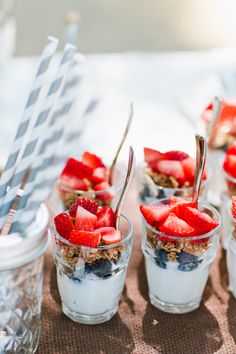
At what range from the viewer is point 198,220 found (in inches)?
44.7

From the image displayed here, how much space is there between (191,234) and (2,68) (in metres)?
0.96

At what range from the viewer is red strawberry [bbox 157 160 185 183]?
4.32ft

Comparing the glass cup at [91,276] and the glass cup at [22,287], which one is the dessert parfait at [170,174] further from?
the glass cup at [22,287]

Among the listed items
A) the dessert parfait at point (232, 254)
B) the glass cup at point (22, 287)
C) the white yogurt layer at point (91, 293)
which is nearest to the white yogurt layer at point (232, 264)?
the dessert parfait at point (232, 254)

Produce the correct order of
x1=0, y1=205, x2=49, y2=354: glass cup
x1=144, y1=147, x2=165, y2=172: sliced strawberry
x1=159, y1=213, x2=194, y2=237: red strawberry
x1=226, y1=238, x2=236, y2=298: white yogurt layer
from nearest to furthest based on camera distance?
1. x1=0, y1=205, x2=49, y2=354: glass cup
2. x1=159, y1=213, x2=194, y2=237: red strawberry
3. x1=226, y1=238, x2=236, y2=298: white yogurt layer
4. x1=144, y1=147, x2=165, y2=172: sliced strawberry

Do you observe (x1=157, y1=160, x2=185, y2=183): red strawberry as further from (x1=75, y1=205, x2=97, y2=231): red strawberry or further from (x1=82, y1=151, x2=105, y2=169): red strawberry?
(x1=75, y1=205, x2=97, y2=231): red strawberry

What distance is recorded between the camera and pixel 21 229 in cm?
103

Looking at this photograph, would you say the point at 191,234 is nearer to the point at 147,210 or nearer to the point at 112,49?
the point at 147,210

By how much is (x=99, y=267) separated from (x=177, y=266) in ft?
0.47

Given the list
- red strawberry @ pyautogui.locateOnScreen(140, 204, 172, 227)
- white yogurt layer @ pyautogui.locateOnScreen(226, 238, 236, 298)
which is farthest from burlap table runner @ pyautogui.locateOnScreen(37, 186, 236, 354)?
red strawberry @ pyautogui.locateOnScreen(140, 204, 172, 227)

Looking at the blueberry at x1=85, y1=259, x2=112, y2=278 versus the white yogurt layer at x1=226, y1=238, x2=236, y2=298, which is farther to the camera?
the white yogurt layer at x1=226, y1=238, x2=236, y2=298

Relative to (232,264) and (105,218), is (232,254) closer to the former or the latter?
(232,264)

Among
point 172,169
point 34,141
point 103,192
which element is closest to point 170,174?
point 172,169

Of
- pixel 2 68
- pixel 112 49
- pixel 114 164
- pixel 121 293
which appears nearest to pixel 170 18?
pixel 112 49
